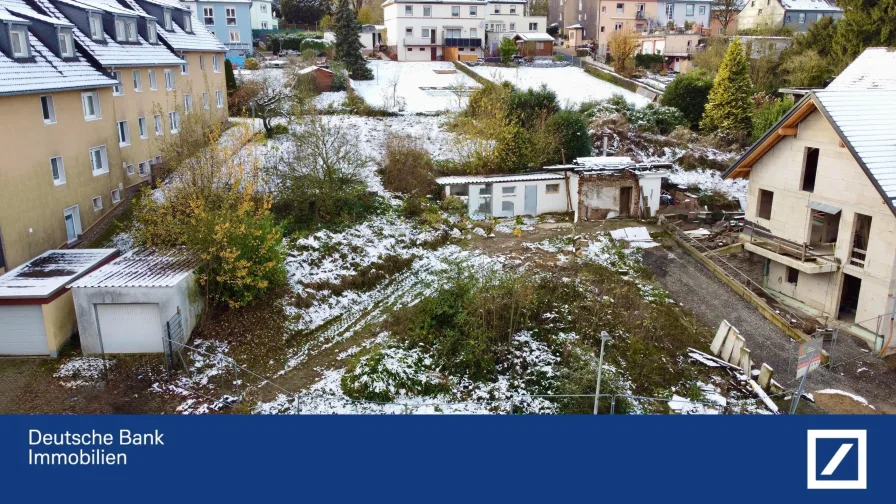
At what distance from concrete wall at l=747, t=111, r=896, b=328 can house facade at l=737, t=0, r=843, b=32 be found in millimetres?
52836

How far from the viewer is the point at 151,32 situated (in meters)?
33.4

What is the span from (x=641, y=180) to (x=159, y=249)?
22.3 metres

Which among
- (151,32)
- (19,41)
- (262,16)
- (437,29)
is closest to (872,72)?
(151,32)

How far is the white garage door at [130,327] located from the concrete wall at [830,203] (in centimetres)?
2231

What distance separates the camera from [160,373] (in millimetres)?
17984

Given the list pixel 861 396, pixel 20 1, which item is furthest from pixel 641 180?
pixel 20 1

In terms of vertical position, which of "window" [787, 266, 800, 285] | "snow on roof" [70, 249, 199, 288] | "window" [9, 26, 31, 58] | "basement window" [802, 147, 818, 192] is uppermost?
"window" [9, 26, 31, 58]

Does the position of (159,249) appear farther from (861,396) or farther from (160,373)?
(861,396)

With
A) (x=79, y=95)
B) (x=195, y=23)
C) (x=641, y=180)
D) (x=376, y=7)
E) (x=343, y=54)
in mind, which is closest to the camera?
(x=79, y=95)

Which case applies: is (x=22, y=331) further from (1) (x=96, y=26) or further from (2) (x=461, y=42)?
(2) (x=461, y=42)

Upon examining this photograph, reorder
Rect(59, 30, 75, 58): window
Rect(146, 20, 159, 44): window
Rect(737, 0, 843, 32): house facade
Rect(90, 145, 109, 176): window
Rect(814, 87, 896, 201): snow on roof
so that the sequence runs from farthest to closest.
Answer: Rect(737, 0, 843, 32): house facade, Rect(146, 20, 159, 44): window, Rect(90, 145, 109, 176): window, Rect(59, 30, 75, 58): window, Rect(814, 87, 896, 201): snow on roof

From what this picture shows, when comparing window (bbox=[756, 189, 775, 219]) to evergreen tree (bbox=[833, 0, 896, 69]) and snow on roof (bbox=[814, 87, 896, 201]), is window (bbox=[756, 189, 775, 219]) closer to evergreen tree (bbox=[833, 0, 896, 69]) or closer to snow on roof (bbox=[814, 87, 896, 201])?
snow on roof (bbox=[814, 87, 896, 201])

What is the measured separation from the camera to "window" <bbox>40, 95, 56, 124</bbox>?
23.2m

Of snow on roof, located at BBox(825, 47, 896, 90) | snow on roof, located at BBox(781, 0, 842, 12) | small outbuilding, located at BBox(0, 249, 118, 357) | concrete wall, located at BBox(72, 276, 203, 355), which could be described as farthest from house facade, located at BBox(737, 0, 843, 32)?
small outbuilding, located at BBox(0, 249, 118, 357)
